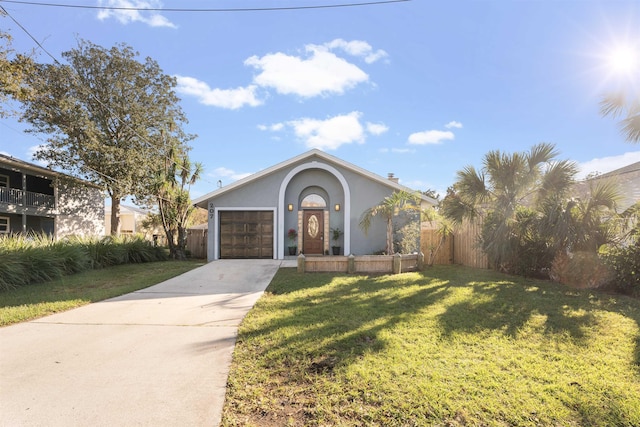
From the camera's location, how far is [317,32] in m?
9.80

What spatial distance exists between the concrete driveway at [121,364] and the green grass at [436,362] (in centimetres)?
33

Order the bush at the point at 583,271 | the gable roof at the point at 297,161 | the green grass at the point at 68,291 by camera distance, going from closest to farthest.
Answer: the green grass at the point at 68,291 → the bush at the point at 583,271 → the gable roof at the point at 297,161

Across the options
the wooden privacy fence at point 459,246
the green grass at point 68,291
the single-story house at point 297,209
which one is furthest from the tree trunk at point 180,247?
the wooden privacy fence at point 459,246

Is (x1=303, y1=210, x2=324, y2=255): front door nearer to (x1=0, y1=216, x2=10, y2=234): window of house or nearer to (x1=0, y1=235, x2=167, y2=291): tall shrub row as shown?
(x1=0, y1=235, x2=167, y2=291): tall shrub row

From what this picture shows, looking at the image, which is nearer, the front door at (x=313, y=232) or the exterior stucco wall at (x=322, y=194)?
the exterior stucco wall at (x=322, y=194)

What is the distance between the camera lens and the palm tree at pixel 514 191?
8.52 metres

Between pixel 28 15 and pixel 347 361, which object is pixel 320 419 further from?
pixel 28 15

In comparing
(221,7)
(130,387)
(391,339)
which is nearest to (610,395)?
(391,339)

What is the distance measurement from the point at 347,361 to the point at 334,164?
1025 cm

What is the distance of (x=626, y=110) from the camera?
8.09 meters

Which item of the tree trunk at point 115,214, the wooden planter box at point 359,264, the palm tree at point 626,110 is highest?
the palm tree at point 626,110

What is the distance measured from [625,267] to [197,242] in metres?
18.0

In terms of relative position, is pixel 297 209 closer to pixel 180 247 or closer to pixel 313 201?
pixel 313 201

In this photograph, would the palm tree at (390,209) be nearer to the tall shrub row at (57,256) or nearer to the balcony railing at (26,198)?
the tall shrub row at (57,256)
